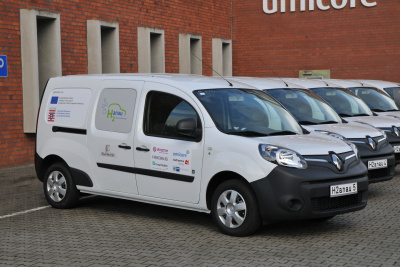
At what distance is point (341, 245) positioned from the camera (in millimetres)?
7492

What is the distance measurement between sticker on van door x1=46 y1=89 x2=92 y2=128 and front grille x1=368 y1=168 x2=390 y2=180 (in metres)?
4.12

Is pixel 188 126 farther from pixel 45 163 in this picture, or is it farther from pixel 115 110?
pixel 45 163

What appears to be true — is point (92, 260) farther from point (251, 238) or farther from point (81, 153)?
point (81, 153)

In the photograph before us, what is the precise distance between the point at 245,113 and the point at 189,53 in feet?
47.9

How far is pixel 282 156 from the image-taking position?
7809mm

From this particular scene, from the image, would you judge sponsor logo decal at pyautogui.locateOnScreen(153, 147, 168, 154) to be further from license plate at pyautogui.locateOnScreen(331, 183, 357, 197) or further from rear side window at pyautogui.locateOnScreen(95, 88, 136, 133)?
license plate at pyautogui.locateOnScreen(331, 183, 357, 197)

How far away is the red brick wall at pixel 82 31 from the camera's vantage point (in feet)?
51.2

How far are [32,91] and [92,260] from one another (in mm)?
9752

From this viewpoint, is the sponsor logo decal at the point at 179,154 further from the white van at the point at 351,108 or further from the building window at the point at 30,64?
the building window at the point at 30,64

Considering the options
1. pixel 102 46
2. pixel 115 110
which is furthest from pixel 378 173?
pixel 102 46

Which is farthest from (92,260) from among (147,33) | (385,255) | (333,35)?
(333,35)

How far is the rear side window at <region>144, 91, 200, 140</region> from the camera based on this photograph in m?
8.59

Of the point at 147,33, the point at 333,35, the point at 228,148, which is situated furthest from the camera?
the point at 333,35

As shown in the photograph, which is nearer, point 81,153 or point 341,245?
point 341,245
